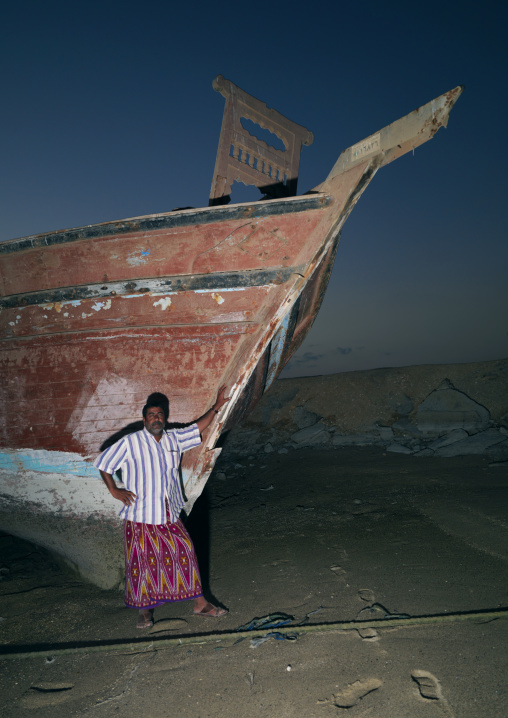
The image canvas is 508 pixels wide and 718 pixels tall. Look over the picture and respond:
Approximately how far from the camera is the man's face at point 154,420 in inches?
107

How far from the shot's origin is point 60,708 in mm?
1849

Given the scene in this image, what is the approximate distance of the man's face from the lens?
8.93 feet

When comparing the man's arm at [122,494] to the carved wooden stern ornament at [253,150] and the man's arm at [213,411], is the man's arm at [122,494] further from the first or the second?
the carved wooden stern ornament at [253,150]

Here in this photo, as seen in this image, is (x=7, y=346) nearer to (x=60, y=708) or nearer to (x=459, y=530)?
(x=60, y=708)

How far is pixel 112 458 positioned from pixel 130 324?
1049 millimetres

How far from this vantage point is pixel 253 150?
15.5 feet

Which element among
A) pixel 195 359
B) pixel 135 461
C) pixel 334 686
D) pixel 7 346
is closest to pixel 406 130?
pixel 195 359

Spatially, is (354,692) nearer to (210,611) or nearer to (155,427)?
(210,611)

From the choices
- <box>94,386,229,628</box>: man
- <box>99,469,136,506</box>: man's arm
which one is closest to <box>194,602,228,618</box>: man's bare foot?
<box>94,386,229,628</box>: man

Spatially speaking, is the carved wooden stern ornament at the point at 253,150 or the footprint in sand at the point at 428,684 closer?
the footprint in sand at the point at 428,684

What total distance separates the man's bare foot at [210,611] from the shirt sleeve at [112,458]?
0.95m

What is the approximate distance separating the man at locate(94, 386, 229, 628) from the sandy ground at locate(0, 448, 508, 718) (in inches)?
6.5

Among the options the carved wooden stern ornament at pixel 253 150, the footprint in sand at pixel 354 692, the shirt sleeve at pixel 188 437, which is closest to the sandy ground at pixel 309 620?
the footprint in sand at pixel 354 692

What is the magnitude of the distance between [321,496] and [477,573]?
2285 mm
